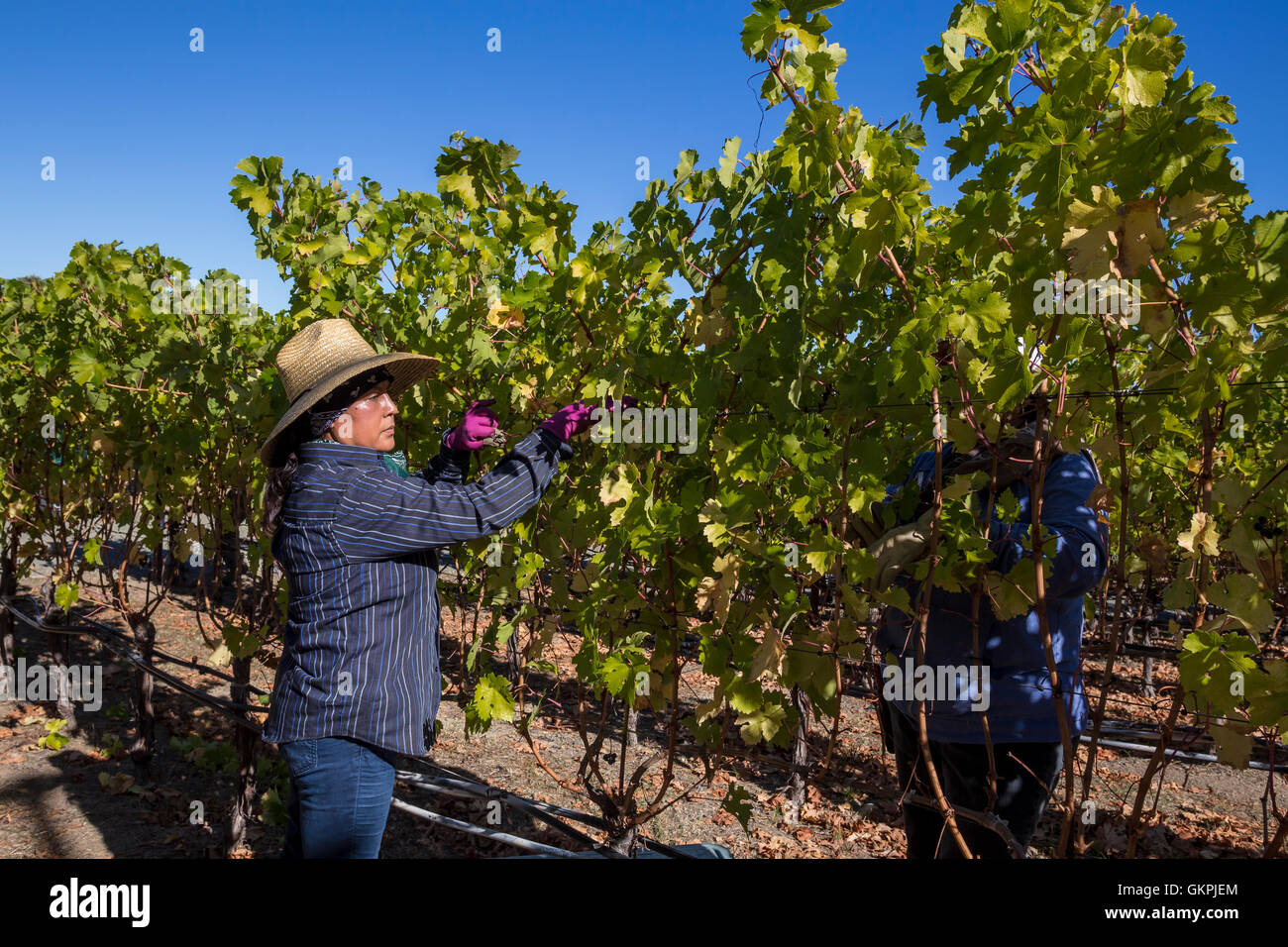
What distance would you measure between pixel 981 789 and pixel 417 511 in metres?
1.58

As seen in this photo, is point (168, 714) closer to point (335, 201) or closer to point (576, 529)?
point (335, 201)

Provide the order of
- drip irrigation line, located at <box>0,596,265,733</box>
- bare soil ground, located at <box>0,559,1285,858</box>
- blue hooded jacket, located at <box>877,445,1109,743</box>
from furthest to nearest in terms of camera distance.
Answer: bare soil ground, located at <box>0,559,1285,858</box> → drip irrigation line, located at <box>0,596,265,733</box> → blue hooded jacket, located at <box>877,445,1109,743</box>

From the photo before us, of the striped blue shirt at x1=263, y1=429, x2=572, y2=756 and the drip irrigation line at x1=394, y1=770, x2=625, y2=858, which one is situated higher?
the striped blue shirt at x1=263, y1=429, x2=572, y2=756

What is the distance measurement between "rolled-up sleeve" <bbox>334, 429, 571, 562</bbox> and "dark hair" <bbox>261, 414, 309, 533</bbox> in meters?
0.26

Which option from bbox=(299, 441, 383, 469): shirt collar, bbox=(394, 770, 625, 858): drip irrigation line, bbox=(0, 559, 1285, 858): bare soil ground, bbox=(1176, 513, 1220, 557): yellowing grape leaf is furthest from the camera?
bbox=(0, 559, 1285, 858): bare soil ground

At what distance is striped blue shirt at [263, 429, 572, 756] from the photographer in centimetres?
182

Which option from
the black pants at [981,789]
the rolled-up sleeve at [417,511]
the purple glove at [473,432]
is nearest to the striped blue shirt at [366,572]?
the rolled-up sleeve at [417,511]

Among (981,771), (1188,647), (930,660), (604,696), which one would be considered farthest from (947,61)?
(604,696)

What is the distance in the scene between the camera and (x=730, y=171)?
187 cm

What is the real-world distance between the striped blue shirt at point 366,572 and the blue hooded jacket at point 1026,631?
101 centimetres

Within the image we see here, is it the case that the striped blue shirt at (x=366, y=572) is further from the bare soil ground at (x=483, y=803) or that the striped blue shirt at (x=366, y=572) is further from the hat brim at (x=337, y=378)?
the bare soil ground at (x=483, y=803)

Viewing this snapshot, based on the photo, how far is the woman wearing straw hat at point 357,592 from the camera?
5.97 feet

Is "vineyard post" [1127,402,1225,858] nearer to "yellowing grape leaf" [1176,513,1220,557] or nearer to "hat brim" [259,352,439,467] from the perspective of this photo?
"yellowing grape leaf" [1176,513,1220,557]

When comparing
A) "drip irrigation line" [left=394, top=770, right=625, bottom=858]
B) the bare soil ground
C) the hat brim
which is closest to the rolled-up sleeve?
the hat brim
